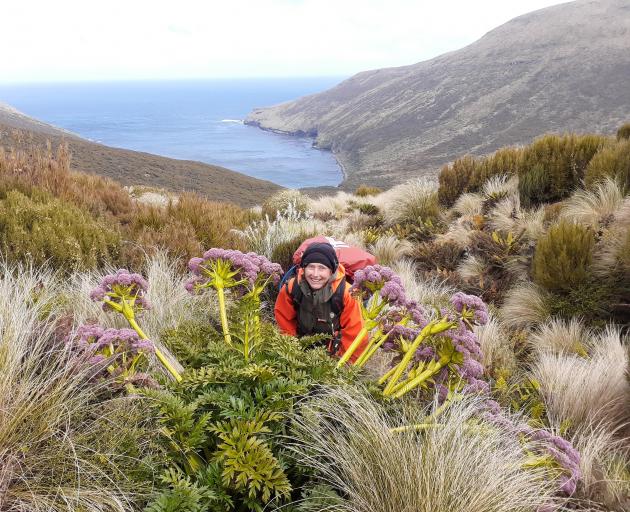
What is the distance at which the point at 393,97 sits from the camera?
354 ft

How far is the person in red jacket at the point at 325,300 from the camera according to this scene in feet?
10.6

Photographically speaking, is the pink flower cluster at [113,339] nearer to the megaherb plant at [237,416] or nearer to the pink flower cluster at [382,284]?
the megaherb plant at [237,416]

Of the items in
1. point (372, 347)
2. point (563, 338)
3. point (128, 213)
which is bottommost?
point (563, 338)

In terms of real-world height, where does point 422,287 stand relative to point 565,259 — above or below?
below

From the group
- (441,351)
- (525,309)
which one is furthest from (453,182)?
(441,351)

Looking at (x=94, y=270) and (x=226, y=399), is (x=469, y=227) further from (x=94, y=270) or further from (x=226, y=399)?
(x=226, y=399)

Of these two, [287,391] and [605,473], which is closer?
[287,391]

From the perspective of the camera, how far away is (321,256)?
3186 millimetres

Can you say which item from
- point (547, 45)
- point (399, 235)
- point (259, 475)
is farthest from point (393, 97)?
point (259, 475)

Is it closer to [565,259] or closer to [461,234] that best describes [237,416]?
[565,259]

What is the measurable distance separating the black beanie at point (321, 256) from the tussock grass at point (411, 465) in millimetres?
1307

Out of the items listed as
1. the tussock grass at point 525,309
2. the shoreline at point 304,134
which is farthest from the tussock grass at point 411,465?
the shoreline at point 304,134

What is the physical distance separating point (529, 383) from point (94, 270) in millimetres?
3962

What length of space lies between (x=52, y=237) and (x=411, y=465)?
4.00 metres
